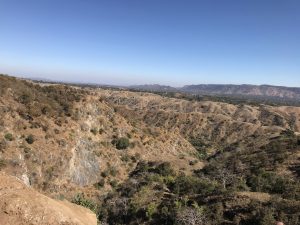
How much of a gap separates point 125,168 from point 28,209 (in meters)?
37.4

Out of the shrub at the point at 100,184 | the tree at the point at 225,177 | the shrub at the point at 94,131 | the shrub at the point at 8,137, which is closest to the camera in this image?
the shrub at the point at 8,137

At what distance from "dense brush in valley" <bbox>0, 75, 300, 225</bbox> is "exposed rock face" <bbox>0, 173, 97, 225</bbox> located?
14.9m

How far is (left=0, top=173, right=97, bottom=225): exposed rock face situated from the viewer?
49.1 feet

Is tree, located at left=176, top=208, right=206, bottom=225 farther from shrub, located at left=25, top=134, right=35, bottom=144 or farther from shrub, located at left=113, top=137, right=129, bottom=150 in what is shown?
shrub, located at left=113, top=137, right=129, bottom=150

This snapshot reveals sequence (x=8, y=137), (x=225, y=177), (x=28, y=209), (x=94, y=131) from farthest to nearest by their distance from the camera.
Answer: (x=94, y=131)
(x=225, y=177)
(x=8, y=137)
(x=28, y=209)

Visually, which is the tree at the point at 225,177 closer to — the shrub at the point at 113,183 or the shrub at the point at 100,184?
the shrub at the point at 113,183

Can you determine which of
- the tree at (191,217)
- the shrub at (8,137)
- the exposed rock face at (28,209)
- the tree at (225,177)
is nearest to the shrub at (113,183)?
the tree at (225,177)

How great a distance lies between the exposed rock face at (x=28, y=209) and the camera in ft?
49.1

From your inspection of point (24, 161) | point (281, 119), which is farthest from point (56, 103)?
point (281, 119)

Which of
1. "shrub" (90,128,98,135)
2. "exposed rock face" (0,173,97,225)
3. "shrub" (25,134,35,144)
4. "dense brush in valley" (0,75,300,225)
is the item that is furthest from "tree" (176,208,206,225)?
"shrub" (90,128,98,135)

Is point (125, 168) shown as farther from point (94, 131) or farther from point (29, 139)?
point (29, 139)

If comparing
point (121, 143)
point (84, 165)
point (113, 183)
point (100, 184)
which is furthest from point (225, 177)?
point (84, 165)

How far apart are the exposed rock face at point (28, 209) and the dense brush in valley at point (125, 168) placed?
48.8 ft

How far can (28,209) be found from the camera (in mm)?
15281
